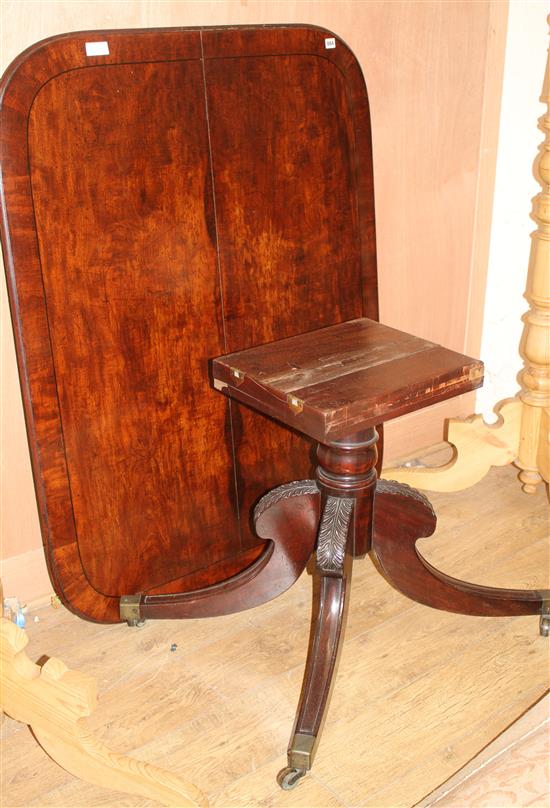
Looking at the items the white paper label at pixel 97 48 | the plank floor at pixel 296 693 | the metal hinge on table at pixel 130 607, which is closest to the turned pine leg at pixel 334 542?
the plank floor at pixel 296 693

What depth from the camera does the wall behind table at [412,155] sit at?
1.79 metres

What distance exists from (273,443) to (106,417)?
1.44 ft

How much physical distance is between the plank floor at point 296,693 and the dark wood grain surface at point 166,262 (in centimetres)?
15

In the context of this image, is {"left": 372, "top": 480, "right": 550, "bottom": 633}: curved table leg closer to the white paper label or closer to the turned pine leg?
the turned pine leg

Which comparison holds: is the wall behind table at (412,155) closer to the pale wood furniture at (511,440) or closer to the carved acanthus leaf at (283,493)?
the pale wood furniture at (511,440)

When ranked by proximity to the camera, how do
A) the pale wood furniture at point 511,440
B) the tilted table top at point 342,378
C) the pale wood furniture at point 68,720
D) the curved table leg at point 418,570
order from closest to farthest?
1. the pale wood furniture at point 68,720
2. the tilted table top at point 342,378
3. the curved table leg at point 418,570
4. the pale wood furniture at point 511,440

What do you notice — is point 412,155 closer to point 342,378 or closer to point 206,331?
point 206,331

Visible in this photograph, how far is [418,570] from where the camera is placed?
5.88 feet

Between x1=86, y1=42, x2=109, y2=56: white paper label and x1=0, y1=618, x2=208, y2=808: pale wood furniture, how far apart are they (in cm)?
98

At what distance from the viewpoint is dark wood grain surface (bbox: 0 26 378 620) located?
1.58 metres

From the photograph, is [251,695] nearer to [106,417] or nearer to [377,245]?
[106,417]

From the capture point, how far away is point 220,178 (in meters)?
1.75

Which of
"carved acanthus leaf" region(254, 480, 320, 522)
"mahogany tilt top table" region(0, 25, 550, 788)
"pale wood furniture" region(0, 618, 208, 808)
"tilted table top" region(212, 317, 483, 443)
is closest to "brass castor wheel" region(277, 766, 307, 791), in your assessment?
"mahogany tilt top table" region(0, 25, 550, 788)

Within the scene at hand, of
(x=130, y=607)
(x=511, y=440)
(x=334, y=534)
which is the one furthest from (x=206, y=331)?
(x=511, y=440)
